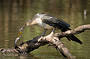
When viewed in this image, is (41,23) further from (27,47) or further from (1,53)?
(1,53)

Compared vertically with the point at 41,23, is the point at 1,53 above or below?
below

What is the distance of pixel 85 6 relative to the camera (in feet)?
86.3

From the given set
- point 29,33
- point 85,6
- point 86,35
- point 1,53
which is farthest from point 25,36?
point 85,6

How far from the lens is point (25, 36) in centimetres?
1421

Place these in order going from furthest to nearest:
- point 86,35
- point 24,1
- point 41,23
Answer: point 24,1
point 86,35
point 41,23

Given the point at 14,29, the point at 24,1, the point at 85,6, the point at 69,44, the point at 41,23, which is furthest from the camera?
the point at 24,1

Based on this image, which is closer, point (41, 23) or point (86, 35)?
point (41, 23)

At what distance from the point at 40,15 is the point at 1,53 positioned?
1.56 meters

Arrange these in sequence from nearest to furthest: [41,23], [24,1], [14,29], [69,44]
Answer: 1. [41,23]
2. [69,44]
3. [14,29]
4. [24,1]

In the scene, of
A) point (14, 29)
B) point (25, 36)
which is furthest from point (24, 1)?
point (25, 36)

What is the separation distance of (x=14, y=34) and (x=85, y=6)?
12.2 meters

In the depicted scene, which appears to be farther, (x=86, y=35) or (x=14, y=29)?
(x=14, y=29)

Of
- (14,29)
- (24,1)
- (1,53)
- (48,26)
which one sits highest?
(48,26)

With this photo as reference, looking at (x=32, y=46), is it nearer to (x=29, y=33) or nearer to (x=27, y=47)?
(x=27, y=47)
